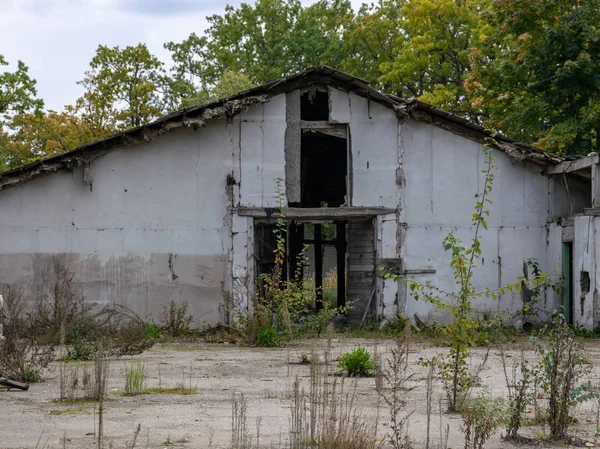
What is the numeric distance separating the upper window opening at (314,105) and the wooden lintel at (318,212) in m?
2.42

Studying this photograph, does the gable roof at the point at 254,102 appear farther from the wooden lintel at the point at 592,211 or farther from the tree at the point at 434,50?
the tree at the point at 434,50

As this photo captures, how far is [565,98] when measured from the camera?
73.3 ft

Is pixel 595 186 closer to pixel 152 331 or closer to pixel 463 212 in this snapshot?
pixel 463 212

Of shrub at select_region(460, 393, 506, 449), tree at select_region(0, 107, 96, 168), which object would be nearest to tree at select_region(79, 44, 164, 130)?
tree at select_region(0, 107, 96, 168)

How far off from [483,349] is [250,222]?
5945 mm

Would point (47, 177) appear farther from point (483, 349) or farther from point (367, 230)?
point (483, 349)

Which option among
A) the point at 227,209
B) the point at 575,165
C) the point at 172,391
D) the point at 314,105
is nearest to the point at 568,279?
the point at 575,165

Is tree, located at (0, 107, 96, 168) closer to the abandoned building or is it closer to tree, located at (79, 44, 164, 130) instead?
tree, located at (79, 44, 164, 130)

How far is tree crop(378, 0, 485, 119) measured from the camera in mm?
35562

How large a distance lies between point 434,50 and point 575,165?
19638mm

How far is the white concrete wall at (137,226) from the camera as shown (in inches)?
696

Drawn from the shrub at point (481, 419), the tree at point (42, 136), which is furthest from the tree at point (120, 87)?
the shrub at point (481, 419)

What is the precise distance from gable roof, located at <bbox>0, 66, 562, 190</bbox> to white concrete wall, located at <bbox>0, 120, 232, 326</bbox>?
0.31 metres

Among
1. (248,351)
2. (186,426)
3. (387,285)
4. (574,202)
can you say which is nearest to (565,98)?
(574,202)
